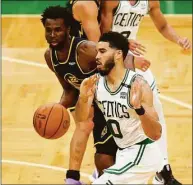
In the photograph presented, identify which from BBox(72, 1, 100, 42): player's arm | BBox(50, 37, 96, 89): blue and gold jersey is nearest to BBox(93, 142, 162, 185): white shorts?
BBox(50, 37, 96, 89): blue and gold jersey

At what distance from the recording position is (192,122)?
9.02 metres

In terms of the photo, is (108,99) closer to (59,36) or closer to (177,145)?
(59,36)

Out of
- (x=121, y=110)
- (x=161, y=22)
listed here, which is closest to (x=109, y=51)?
(x=121, y=110)

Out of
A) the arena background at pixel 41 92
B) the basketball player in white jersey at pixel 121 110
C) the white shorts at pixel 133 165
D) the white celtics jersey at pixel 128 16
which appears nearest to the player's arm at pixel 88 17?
the white celtics jersey at pixel 128 16

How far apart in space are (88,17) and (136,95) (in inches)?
54.1

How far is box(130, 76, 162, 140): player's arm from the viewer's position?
5691mm

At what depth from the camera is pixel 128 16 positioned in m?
7.45

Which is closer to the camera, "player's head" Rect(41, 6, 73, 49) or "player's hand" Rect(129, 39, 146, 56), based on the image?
"player's head" Rect(41, 6, 73, 49)

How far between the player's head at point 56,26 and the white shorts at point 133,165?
103 centimetres

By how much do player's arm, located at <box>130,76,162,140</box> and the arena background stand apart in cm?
181

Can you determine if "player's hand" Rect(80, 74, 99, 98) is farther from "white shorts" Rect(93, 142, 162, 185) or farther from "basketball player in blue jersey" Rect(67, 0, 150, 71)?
"basketball player in blue jersey" Rect(67, 0, 150, 71)

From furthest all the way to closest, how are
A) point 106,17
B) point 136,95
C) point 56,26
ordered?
point 106,17 < point 56,26 < point 136,95

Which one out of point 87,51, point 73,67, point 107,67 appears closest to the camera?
point 107,67

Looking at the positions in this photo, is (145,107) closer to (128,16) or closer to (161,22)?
(128,16)
